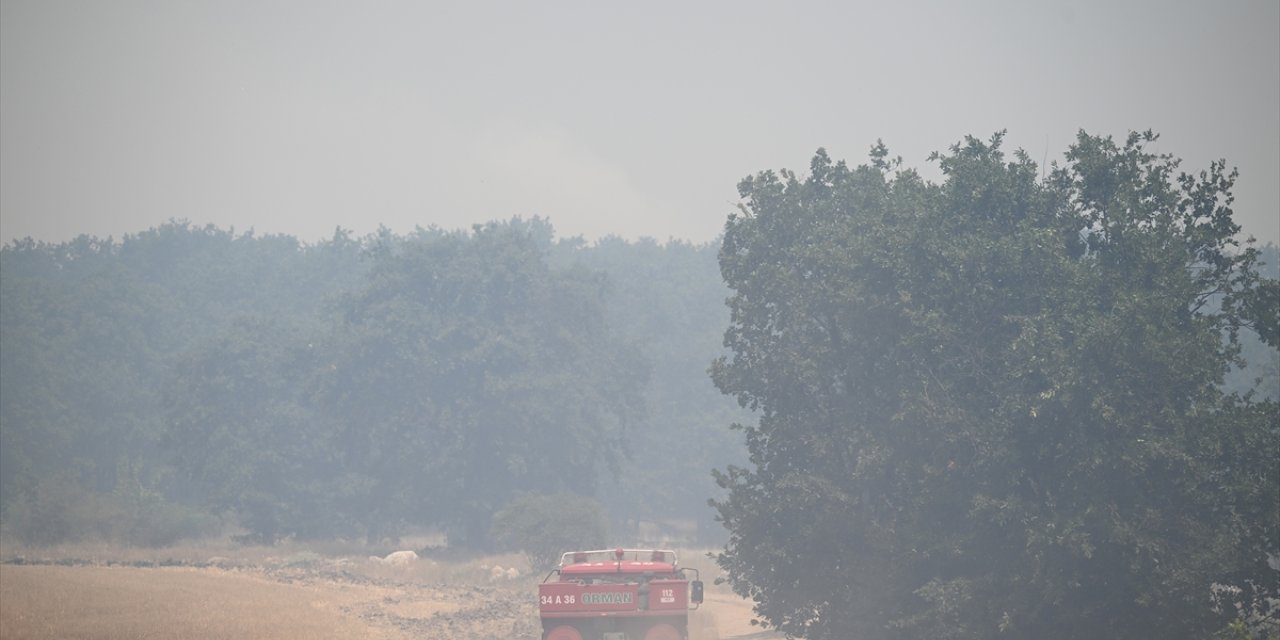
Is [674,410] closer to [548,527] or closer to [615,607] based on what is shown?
[548,527]

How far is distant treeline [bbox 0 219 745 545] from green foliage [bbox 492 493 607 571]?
6853 millimetres

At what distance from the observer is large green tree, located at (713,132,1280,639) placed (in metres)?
23.7

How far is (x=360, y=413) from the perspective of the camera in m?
74.9

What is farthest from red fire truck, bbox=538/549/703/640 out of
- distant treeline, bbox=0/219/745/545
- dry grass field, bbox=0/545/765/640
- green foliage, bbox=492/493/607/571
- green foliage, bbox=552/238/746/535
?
green foliage, bbox=552/238/746/535

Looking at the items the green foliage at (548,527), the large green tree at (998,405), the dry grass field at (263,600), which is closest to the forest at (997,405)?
the large green tree at (998,405)

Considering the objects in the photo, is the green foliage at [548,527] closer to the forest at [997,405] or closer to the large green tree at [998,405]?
the forest at [997,405]

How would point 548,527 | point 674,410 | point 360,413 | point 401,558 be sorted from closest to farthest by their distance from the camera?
point 548,527 → point 401,558 → point 360,413 → point 674,410

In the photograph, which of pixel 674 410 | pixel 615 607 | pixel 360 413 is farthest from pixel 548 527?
pixel 674 410

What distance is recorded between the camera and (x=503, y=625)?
37.8 meters

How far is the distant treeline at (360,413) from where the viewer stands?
238 ft

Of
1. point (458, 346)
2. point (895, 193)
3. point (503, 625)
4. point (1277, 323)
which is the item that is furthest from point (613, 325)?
point (1277, 323)

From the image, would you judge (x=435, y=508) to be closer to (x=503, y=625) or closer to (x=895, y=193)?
(x=503, y=625)

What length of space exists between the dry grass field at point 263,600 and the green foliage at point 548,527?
5.53 feet

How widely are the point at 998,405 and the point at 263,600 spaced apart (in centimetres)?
2405
